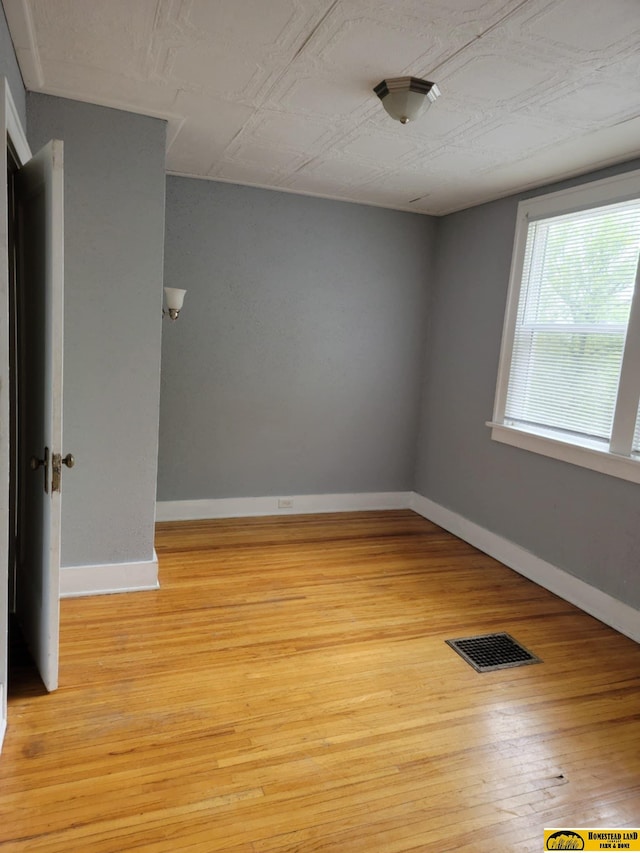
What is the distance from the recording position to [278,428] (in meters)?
4.50

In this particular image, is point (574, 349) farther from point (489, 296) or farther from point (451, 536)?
point (451, 536)

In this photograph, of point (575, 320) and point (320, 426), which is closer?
point (575, 320)

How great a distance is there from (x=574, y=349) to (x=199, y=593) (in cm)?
265

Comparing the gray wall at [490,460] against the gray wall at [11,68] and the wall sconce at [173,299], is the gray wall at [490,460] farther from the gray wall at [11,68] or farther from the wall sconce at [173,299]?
the gray wall at [11,68]

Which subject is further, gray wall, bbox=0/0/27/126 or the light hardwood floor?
gray wall, bbox=0/0/27/126

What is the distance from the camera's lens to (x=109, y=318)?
2861mm

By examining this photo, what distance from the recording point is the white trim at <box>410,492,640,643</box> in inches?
119

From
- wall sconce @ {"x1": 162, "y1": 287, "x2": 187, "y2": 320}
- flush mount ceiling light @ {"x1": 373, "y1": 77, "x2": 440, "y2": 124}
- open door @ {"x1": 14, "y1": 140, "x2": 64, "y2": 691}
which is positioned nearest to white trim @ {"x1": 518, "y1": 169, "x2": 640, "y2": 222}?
flush mount ceiling light @ {"x1": 373, "y1": 77, "x2": 440, "y2": 124}

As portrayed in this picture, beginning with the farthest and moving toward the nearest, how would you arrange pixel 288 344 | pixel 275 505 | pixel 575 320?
Result: pixel 275 505
pixel 288 344
pixel 575 320

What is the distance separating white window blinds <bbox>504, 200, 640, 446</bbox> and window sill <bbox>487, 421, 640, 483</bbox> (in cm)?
10

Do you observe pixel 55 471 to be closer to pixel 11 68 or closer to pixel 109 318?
pixel 109 318

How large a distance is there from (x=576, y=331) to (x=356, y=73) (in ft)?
6.59

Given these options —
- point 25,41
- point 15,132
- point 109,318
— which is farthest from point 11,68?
point 109,318

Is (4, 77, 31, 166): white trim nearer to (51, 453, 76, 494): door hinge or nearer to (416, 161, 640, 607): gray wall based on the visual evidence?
(51, 453, 76, 494): door hinge
